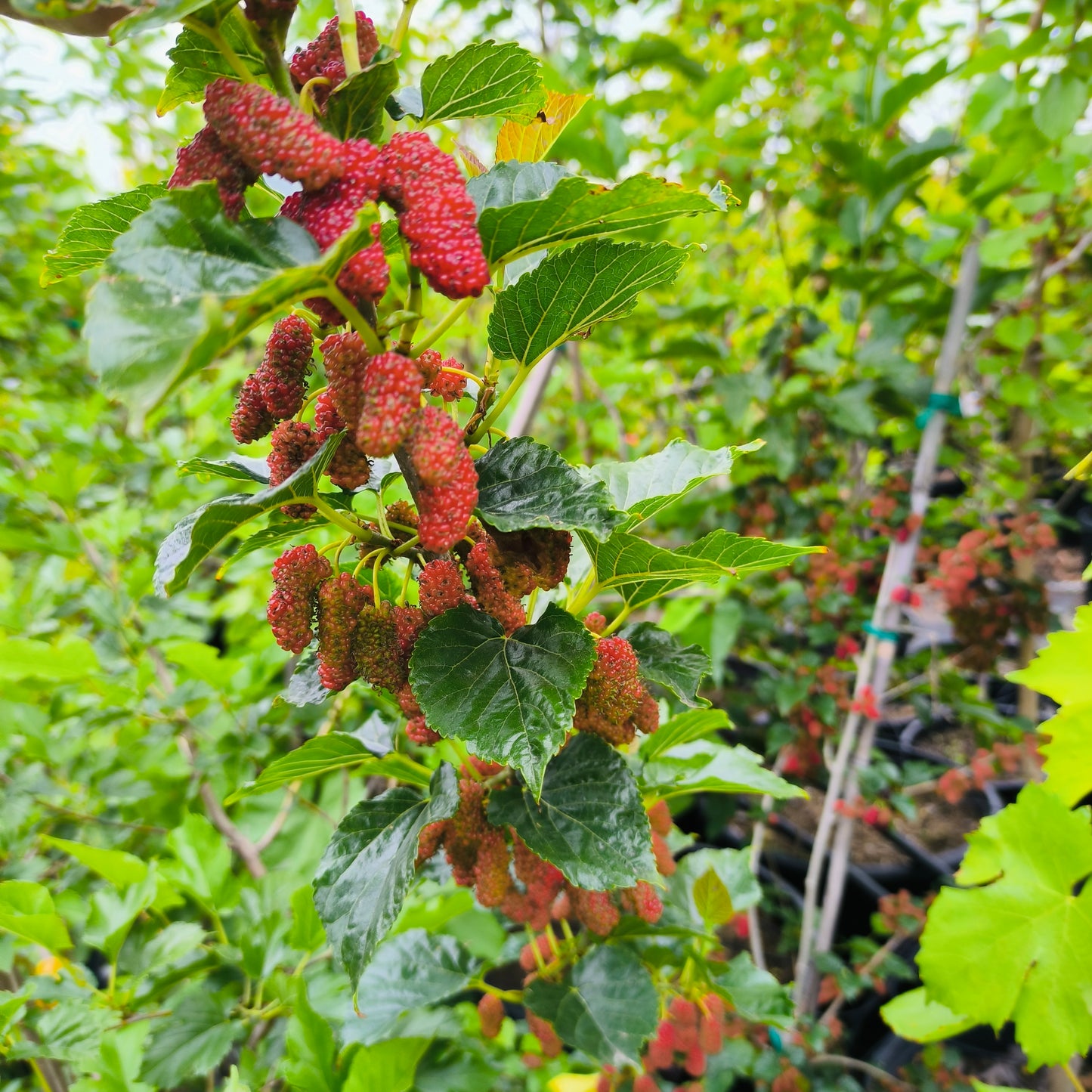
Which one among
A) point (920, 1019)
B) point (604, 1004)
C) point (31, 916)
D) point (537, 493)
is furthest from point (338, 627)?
point (920, 1019)

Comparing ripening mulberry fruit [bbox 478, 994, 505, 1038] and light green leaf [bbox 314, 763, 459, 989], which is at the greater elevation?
light green leaf [bbox 314, 763, 459, 989]

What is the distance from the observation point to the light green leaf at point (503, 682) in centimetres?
35

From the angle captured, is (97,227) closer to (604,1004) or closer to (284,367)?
(284,367)

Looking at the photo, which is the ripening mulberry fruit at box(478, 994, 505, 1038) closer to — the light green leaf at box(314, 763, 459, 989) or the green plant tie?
the light green leaf at box(314, 763, 459, 989)

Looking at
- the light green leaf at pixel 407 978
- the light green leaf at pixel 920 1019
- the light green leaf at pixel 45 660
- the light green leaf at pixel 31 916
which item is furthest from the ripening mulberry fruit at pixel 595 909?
the light green leaf at pixel 45 660

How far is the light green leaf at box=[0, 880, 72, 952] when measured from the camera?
59cm

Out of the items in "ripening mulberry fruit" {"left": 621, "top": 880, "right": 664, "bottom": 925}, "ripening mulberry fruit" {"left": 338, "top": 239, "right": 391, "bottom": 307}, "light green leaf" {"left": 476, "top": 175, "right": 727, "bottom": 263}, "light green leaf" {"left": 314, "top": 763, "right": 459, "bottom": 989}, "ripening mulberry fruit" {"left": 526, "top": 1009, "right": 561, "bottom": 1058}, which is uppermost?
"light green leaf" {"left": 476, "top": 175, "right": 727, "bottom": 263}

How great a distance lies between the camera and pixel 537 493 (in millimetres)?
350

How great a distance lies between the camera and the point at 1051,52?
98 cm

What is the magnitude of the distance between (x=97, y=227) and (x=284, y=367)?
12 cm

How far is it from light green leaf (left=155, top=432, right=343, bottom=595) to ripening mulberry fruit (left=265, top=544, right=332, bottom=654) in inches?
2.3

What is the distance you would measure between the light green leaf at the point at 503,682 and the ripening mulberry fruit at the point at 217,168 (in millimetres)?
218

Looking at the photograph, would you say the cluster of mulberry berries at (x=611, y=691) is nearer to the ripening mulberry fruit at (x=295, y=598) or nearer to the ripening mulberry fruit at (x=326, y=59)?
the ripening mulberry fruit at (x=295, y=598)

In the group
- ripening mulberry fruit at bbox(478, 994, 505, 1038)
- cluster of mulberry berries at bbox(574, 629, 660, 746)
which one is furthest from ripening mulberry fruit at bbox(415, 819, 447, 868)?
ripening mulberry fruit at bbox(478, 994, 505, 1038)
